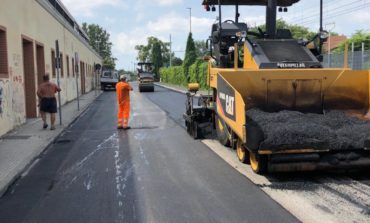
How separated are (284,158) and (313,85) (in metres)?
1.79

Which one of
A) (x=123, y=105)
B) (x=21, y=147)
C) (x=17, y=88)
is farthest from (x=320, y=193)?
(x=17, y=88)

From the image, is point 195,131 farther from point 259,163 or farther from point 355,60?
point 355,60

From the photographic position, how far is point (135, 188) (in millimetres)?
6629

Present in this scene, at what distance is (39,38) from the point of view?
1816cm

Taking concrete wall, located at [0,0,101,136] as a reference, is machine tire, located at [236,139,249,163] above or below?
below

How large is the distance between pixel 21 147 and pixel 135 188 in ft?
15.1

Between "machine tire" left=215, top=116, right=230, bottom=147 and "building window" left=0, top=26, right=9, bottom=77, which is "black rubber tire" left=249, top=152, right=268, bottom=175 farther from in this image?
"building window" left=0, top=26, right=9, bottom=77

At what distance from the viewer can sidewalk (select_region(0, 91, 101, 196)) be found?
7.69m

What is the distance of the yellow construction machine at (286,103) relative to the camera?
261 inches

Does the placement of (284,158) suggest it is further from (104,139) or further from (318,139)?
(104,139)

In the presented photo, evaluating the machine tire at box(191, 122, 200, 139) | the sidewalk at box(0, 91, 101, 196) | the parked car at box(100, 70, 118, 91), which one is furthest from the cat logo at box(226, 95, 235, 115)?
the parked car at box(100, 70, 118, 91)

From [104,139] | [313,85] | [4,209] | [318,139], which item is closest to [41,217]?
[4,209]

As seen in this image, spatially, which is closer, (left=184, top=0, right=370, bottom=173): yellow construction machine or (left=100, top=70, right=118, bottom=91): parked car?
(left=184, top=0, right=370, bottom=173): yellow construction machine

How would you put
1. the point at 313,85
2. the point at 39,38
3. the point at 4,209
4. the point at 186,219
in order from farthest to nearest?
the point at 39,38 < the point at 313,85 < the point at 4,209 < the point at 186,219
